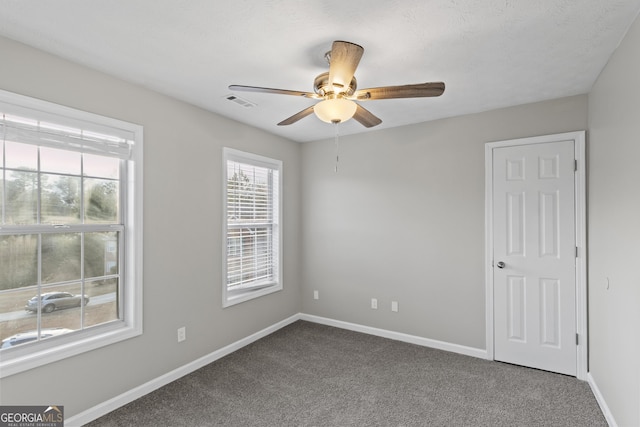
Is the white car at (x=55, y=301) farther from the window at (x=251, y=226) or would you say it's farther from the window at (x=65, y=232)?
the window at (x=251, y=226)

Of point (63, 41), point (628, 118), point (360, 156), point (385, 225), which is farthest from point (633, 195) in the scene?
point (63, 41)

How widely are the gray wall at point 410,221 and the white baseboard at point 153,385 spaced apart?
3.97ft

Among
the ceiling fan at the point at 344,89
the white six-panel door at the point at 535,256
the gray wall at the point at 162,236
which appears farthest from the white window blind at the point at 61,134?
the white six-panel door at the point at 535,256

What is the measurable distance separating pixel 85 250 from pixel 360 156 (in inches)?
116

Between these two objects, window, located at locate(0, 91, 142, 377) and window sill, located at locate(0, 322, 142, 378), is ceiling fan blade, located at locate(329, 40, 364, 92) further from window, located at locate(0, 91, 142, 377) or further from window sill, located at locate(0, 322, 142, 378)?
window sill, located at locate(0, 322, 142, 378)

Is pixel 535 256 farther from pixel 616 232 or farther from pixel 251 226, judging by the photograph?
pixel 251 226

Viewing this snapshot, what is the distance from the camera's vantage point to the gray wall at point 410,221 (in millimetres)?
3262

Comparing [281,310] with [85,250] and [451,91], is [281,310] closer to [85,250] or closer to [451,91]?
[85,250]

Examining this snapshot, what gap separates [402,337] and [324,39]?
3198 mm

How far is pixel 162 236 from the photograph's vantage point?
2.77 metres

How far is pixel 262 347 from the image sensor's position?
3527 mm

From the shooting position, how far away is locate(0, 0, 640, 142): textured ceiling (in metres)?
1.66

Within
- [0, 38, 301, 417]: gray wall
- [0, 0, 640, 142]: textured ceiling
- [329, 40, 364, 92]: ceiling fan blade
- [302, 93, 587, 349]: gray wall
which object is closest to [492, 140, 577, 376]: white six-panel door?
[302, 93, 587, 349]: gray wall

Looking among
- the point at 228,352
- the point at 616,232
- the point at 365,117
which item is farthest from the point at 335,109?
the point at 228,352
